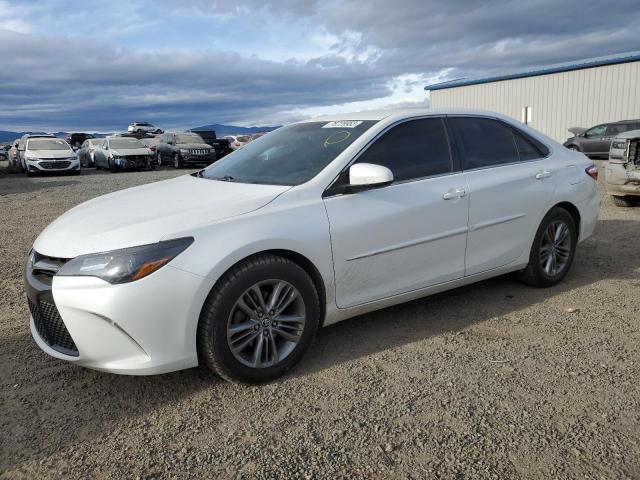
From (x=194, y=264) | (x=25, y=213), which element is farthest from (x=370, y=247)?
(x=25, y=213)

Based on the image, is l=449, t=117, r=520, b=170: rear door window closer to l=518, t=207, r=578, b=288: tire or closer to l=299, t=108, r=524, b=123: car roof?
l=299, t=108, r=524, b=123: car roof

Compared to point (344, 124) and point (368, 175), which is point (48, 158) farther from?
point (368, 175)

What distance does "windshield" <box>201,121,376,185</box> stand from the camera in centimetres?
367

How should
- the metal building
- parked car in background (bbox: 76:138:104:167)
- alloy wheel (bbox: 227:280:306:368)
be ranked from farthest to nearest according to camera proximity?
the metal building → parked car in background (bbox: 76:138:104:167) → alloy wheel (bbox: 227:280:306:368)

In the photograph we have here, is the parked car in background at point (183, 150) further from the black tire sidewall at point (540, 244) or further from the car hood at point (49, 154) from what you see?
the black tire sidewall at point (540, 244)

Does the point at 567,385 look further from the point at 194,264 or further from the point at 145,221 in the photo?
the point at 145,221

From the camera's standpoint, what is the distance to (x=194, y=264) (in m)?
2.88

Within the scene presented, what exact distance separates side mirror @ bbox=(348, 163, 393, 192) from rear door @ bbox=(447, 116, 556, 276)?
0.98 metres

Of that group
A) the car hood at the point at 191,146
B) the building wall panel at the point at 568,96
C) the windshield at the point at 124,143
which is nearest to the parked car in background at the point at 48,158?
the windshield at the point at 124,143

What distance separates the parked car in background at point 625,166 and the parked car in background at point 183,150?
57.2ft

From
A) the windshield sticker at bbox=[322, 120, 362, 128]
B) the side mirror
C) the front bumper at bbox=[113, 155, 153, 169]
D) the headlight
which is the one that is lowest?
the front bumper at bbox=[113, 155, 153, 169]

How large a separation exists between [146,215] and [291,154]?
1.21 meters

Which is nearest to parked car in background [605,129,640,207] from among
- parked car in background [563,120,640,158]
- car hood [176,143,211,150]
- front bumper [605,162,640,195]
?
front bumper [605,162,640,195]

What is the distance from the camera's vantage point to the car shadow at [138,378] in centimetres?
280
